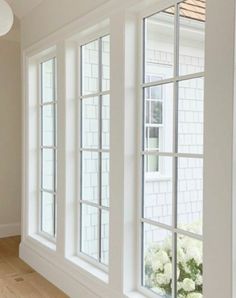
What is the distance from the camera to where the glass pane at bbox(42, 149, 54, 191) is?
144 inches

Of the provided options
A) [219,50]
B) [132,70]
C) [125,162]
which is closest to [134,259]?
[125,162]

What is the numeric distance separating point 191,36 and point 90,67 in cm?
117

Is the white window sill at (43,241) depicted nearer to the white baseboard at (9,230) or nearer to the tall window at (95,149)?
the tall window at (95,149)

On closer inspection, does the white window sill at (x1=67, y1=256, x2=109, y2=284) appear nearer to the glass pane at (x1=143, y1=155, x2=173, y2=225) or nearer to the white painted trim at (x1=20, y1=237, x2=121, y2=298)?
the white painted trim at (x1=20, y1=237, x2=121, y2=298)

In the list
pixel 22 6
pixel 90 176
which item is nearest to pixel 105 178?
pixel 90 176

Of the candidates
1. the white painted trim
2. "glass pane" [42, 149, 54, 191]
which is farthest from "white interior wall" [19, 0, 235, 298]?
"glass pane" [42, 149, 54, 191]

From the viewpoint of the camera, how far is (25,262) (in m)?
3.83

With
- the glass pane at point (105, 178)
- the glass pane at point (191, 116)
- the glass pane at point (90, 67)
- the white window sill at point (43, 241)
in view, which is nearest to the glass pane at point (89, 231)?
the glass pane at point (105, 178)

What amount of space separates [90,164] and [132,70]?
96cm

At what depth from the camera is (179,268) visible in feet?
7.11

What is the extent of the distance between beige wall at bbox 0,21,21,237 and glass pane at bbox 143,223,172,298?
3.09 meters

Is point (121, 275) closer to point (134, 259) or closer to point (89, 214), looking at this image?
point (134, 259)

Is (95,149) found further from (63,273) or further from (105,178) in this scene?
(63,273)

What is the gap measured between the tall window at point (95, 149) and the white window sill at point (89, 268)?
Answer: 0.07 metres
